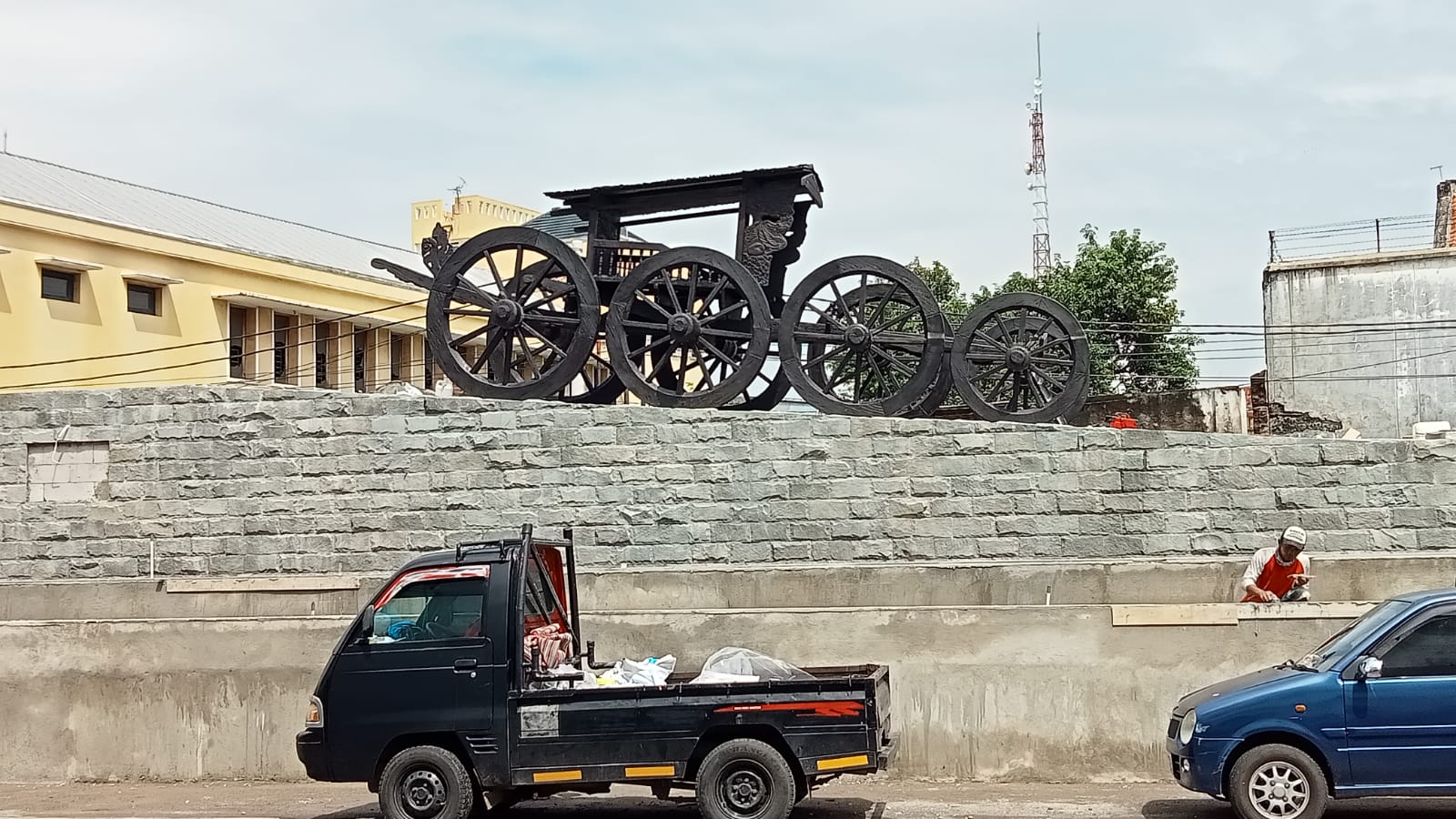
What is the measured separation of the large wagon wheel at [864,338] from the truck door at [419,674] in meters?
6.99

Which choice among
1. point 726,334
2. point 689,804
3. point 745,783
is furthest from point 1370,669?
point 726,334

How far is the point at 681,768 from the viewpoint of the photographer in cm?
935

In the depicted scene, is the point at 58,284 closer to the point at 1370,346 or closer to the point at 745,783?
the point at 745,783

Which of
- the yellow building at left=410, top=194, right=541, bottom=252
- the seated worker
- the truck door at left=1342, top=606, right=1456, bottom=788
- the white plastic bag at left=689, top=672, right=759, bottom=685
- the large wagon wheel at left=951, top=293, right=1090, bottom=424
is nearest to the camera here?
the truck door at left=1342, top=606, right=1456, bottom=788

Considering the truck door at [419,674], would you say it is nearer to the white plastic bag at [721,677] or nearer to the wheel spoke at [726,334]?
the white plastic bag at [721,677]

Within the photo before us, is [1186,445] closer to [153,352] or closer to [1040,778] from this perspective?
[1040,778]

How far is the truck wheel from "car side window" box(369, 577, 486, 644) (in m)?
0.72

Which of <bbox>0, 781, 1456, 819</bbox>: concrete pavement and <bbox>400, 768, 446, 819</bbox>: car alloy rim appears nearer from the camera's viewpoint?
<bbox>400, 768, 446, 819</bbox>: car alloy rim

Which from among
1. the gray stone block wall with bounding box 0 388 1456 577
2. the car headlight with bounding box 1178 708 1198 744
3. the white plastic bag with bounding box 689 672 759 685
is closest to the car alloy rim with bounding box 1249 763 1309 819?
the car headlight with bounding box 1178 708 1198 744

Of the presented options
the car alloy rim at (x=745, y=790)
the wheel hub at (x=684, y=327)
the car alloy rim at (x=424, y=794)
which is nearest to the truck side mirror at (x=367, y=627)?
the car alloy rim at (x=424, y=794)

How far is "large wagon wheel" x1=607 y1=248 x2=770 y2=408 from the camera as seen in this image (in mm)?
16234

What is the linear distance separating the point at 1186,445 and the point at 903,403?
3058 millimetres

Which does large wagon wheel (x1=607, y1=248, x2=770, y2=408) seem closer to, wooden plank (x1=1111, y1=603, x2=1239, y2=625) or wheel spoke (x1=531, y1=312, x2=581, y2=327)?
wheel spoke (x1=531, y1=312, x2=581, y2=327)

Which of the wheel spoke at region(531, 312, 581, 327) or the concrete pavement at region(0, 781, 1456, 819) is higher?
the wheel spoke at region(531, 312, 581, 327)
